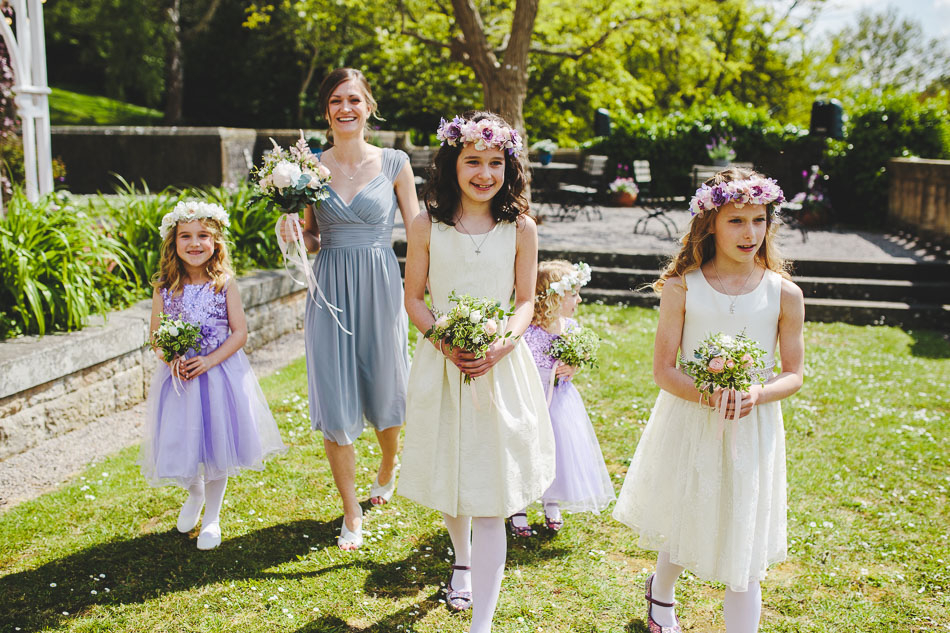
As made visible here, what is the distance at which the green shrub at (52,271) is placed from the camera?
16.1 feet

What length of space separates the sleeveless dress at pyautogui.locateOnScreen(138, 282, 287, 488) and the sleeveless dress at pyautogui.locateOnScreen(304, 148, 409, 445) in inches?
13.9

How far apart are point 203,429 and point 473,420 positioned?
153cm

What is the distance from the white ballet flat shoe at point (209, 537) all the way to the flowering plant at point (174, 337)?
843mm

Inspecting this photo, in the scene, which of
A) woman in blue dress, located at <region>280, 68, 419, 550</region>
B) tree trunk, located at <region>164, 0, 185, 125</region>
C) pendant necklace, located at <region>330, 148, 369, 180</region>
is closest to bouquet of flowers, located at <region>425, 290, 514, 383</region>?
woman in blue dress, located at <region>280, 68, 419, 550</region>

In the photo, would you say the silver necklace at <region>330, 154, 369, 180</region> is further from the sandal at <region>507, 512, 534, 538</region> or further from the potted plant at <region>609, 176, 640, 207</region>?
the potted plant at <region>609, 176, 640, 207</region>

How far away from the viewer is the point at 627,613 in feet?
10.6

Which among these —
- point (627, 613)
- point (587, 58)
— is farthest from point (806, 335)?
point (587, 58)

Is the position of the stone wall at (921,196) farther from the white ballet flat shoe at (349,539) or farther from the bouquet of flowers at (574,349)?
the white ballet flat shoe at (349,539)

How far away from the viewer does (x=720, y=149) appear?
15.3 m

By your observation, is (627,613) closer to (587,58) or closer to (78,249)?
(78,249)

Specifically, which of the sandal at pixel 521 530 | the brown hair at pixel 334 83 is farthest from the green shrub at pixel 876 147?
the brown hair at pixel 334 83

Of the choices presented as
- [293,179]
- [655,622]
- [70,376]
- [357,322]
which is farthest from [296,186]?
[70,376]

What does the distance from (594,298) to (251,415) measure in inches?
248

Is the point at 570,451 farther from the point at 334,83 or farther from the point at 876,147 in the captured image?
the point at 876,147
